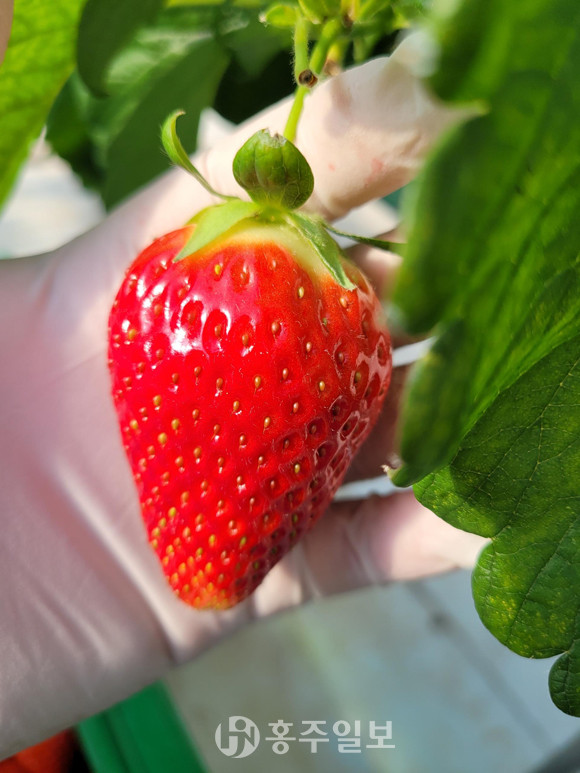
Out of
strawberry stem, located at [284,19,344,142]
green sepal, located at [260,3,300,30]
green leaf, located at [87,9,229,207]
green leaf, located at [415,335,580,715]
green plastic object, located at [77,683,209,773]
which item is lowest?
green plastic object, located at [77,683,209,773]

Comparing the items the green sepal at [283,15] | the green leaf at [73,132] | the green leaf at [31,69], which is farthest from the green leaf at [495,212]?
the green leaf at [73,132]

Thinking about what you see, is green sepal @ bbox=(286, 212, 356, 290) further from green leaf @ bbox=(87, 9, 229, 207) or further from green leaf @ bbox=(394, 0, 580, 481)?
green leaf @ bbox=(87, 9, 229, 207)

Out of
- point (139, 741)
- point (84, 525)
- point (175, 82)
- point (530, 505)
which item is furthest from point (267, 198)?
point (139, 741)

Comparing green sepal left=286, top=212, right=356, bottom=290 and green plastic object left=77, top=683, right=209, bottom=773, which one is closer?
green sepal left=286, top=212, right=356, bottom=290

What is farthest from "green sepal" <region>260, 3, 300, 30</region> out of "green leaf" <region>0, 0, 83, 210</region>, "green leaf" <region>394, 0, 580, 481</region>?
"green leaf" <region>394, 0, 580, 481</region>

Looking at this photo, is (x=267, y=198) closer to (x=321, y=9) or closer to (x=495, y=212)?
(x=321, y=9)

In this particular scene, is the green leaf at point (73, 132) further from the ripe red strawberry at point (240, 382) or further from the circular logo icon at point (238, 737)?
the circular logo icon at point (238, 737)
